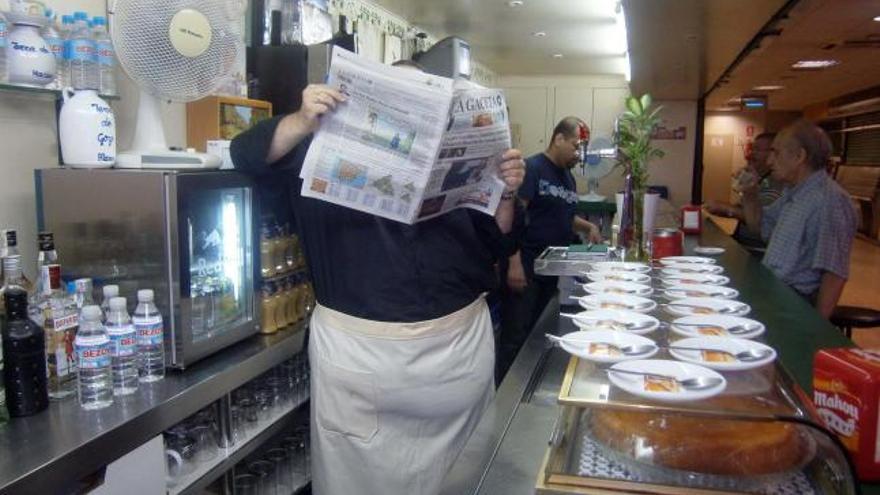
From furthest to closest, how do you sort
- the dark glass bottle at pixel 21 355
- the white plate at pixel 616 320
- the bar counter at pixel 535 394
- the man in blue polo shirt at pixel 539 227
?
the man in blue polo shirt at pixel 539 227 → the dark glass bottle at pixel 21 355 → the white plate at pixel 616 320 → the bar counter at pixel 535 394

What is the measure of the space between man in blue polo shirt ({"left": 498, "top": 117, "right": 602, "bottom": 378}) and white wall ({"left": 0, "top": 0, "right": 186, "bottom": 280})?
2.47 m

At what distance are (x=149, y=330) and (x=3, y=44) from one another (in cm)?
77

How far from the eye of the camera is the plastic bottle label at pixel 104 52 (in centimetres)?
182

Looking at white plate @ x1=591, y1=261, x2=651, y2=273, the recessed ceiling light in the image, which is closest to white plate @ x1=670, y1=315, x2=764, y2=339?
white plate @ x1=591, y1=261, x2=651, y2=273

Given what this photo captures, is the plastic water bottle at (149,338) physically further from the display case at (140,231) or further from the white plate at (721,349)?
the white plate at (721,349)

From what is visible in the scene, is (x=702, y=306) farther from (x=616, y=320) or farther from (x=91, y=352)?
(x=91, y=352)

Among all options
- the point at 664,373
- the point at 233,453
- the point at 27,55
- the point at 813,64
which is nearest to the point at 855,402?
the point at 664,373

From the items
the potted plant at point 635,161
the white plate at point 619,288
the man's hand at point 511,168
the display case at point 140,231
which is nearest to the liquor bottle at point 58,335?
the display case at point 140,231

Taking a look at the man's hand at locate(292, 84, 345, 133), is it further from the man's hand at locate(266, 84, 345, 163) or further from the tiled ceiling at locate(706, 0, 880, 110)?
the tiled ceiling at locate(706, 0, 880, 110)

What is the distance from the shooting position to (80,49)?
70.6 inches

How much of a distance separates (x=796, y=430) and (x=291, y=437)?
6.51 ft

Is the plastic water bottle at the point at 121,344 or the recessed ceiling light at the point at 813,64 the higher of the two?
the recessed ceiling light at the point at 813,64

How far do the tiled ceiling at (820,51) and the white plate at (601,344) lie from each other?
3674mm

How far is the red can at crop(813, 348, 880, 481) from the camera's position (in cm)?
99
